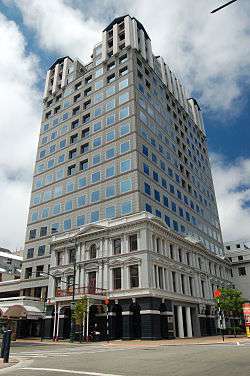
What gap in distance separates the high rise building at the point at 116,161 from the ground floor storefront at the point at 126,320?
224 centimetres

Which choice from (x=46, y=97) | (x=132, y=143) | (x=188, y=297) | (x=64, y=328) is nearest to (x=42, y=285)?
(x=64, y=328)

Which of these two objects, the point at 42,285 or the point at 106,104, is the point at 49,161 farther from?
the point at 42,285

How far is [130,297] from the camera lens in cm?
3972

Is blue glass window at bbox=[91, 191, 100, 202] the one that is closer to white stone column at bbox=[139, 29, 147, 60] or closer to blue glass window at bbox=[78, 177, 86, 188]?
blue glass window at bbox=[78, 177, 86, 188]

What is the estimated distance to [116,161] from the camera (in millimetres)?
51469

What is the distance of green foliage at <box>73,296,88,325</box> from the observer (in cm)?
3722

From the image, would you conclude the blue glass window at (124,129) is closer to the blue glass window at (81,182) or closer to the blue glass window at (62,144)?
the blue glass window at (81,182)

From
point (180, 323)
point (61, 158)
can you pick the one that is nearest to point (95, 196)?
point (61, 158)

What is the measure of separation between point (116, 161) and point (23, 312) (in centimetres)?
2517

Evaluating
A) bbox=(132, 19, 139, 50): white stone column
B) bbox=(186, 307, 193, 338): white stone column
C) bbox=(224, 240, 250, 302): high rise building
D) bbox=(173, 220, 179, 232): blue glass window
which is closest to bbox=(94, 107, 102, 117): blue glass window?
bbox=(132, 19, 139, 50): white stone column

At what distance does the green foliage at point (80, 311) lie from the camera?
122 feet

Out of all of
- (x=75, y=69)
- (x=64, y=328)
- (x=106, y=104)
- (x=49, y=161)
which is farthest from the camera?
(x=75, y=69)

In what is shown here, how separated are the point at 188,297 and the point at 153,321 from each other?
37.8 feet

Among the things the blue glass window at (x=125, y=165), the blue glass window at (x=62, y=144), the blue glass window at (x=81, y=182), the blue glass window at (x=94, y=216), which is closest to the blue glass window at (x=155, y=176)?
the blue glass window at (x=125, y=165)
